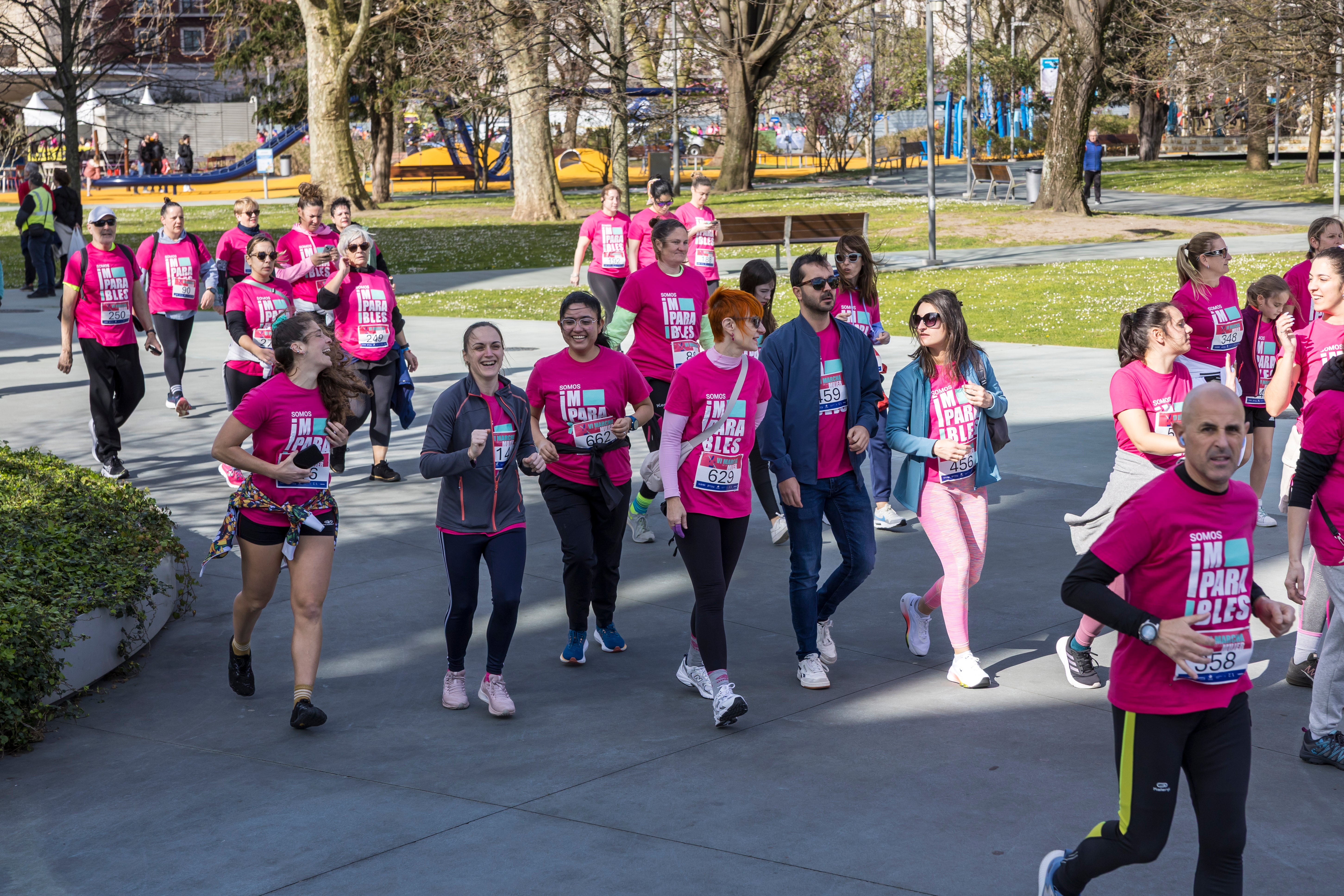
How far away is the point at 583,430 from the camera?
6.27 m

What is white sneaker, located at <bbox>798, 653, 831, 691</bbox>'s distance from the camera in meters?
6.04

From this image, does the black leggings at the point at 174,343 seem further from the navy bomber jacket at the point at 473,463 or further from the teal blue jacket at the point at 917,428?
the teal blue jacket at the point at 917,428

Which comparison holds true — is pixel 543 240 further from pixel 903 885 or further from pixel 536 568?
pixel 903 885

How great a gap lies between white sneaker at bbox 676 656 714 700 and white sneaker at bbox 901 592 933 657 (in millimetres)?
1082

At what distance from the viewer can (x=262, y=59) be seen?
44.8 meters

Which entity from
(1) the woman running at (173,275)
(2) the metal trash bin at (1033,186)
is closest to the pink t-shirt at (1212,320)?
(1) the woman running at (173,275)

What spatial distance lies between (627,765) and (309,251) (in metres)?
6.56

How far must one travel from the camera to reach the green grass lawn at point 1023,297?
1664cm

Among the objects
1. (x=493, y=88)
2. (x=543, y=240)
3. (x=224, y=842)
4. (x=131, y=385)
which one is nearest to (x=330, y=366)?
(x=224, y=842)

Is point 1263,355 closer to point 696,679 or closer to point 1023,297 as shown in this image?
point 696,679

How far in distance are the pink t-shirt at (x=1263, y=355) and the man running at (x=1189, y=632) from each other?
4.94 meters

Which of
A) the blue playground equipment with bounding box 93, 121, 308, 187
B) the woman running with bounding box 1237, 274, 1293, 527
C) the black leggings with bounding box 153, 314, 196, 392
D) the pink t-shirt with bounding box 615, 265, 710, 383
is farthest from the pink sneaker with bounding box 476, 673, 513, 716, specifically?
the blue playground equipment with bounding box 93, 121, 308, 187

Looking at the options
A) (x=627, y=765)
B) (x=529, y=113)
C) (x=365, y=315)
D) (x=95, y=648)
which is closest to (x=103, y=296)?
(x=365, y=315)

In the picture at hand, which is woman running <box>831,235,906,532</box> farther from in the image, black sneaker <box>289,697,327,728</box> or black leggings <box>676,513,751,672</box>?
black sneaker <box>289,697,327,728</box>
